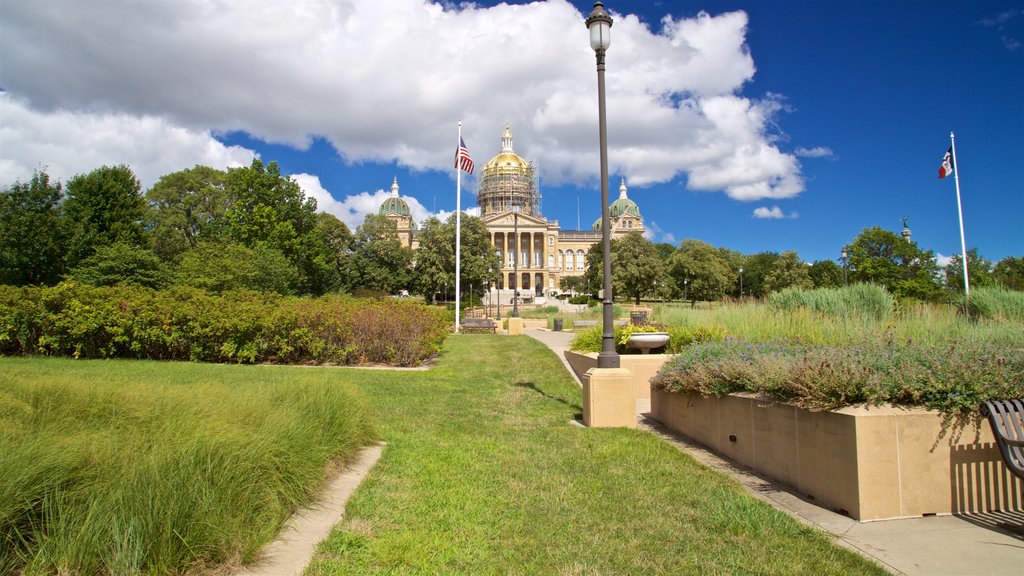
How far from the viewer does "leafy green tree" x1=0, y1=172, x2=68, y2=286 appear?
34719mm

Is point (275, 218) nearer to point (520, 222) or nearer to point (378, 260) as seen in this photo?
point (378, 260)

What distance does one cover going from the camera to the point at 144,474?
297 cm

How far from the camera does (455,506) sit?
4297 millimetres

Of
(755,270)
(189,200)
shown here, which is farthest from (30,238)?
(755,270)

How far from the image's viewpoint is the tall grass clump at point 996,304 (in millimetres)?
10094

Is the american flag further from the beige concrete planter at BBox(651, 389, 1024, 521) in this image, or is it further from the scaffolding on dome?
the scaffolding on dome

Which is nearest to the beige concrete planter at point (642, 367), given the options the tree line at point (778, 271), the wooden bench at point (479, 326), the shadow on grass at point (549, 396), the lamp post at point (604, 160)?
the shadow on grass at point (549, 396)

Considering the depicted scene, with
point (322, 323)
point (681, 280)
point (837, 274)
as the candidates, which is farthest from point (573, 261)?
point (322, 323)

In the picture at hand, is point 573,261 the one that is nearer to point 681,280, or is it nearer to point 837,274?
point 681,280

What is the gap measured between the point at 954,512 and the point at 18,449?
240 inches

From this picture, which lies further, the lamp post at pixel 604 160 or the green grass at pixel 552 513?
the lamp post at pixel 604 160

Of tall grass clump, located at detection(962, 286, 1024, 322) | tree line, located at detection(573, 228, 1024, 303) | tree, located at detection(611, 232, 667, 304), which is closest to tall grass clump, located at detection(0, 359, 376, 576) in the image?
tall grass clump, located at detection(962, 286, 1024, 322)

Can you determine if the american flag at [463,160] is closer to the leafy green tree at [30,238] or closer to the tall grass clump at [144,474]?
the tall grass clump at [144,474]

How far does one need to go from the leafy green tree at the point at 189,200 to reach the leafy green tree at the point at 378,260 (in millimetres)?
15797
